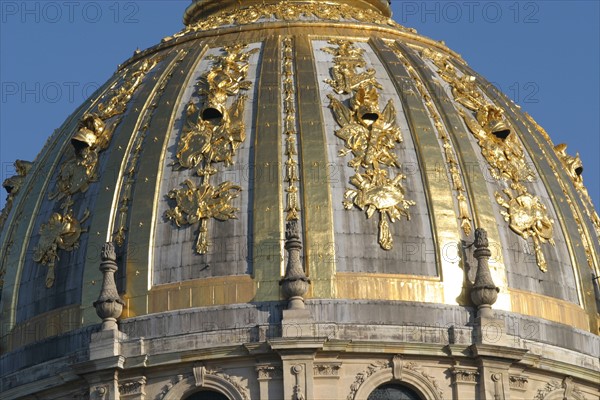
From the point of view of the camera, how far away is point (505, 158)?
80.6m

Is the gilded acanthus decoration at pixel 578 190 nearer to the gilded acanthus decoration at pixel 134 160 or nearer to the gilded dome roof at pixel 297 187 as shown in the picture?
the gilded dome roof at pixel 297 187

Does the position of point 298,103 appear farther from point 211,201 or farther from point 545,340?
point 545,340

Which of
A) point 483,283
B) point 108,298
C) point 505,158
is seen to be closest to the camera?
point 108,298

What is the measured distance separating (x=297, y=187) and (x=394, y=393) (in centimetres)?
643

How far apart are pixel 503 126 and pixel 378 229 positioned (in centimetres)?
633

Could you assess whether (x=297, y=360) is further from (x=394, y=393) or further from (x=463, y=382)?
(x=463, y=382)

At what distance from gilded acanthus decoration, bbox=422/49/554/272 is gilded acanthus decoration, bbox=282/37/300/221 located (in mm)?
4715

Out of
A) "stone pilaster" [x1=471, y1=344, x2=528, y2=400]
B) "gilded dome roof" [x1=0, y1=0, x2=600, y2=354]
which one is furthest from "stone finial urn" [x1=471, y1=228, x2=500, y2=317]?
"stone pilaster" [x1=471, y1=344, x2=528, y2=400]

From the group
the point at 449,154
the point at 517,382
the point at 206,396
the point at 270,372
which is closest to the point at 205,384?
the point at 206,396

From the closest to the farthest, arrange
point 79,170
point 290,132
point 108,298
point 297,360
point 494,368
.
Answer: point 297,360 → point 494,368 → point 108,298 → point 290,132 → point 79,170

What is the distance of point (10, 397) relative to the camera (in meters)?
77.3

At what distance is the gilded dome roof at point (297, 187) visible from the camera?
7619 centimetres

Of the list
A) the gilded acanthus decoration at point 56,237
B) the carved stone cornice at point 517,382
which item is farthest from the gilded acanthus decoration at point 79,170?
the carved stone cornice at point 517,382

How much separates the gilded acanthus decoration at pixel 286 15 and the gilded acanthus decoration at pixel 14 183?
18.6 ft
